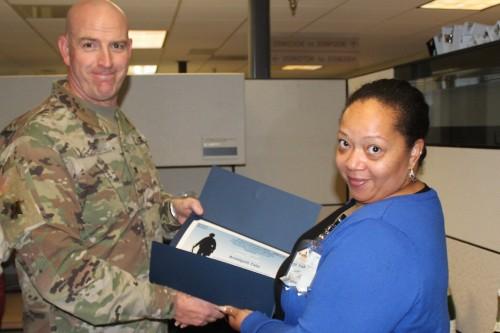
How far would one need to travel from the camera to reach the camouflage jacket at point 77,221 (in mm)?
1131

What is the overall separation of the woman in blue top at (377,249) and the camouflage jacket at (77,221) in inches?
12.5

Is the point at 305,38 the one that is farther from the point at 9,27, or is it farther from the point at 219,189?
the point at 219,189

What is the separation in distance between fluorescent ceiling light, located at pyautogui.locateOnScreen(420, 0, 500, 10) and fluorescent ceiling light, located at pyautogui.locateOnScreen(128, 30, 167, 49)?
285 centimetres

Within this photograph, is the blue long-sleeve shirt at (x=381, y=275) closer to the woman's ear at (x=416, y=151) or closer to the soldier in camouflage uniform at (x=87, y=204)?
the woman's ear at (x=416, y=151)

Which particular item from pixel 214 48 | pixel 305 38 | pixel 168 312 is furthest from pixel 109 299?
pixel 214 48

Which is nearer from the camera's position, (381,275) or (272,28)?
(381,275)

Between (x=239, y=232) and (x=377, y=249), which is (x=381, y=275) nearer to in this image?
(x=377, y=249)

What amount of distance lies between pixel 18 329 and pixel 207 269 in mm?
1226

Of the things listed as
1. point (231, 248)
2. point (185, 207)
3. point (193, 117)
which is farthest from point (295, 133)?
point (231, 248)

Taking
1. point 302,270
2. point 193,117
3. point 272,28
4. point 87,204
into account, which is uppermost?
point 272,28

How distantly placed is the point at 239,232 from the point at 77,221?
383 mm

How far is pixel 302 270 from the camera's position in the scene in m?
1.03

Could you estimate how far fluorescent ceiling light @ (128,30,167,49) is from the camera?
227 inches

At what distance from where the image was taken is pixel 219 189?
1.32 m
